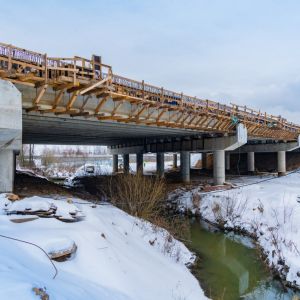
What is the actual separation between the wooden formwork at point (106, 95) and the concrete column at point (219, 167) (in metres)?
2.98

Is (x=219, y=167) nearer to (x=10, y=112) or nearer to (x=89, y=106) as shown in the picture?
(x=89, y=106)

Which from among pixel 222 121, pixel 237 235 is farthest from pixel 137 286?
pixel 222 121

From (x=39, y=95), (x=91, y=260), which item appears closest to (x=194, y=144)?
(x=39, y=95)

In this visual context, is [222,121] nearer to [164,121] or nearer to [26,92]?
[164,121]

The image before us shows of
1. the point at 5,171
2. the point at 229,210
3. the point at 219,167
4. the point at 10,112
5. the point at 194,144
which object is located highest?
the point at 10,112

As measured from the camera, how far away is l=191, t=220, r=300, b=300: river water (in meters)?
12.3

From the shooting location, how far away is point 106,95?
17031 mm

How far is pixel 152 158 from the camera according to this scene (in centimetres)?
10869

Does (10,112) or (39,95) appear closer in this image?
(10,112)

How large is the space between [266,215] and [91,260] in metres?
15.1

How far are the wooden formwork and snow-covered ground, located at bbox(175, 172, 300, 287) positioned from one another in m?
6.13

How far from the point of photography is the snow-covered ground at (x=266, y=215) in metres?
14.8

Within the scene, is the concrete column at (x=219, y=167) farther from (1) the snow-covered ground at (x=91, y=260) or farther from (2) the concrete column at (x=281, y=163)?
(1) the snow-covered ground at (x=91, y=260)

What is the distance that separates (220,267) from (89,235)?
7.29 meters
